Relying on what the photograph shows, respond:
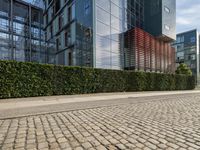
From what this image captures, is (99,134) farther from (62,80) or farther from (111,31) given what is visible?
(111,31)

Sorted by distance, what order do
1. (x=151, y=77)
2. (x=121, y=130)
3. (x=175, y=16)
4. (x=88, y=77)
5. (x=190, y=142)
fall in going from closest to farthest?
1. (x=190, y=142)
2. (x=121, y=130)
3. (x=88, y=77)
4. (x=151, y=77)
5. (x=175, y=16)

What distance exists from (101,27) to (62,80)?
1018 centimetres

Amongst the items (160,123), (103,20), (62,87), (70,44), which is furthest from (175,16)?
(160,123)

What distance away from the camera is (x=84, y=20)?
70.8 feet

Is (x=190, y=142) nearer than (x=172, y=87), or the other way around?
(x=190, y=142)

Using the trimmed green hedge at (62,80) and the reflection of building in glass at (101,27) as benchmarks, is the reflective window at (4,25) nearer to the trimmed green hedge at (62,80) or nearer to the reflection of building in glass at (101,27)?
the reflection of building in glass at (101,27)

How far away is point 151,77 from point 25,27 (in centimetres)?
2056

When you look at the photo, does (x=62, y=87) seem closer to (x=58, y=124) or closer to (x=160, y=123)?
(x=58, y=124)

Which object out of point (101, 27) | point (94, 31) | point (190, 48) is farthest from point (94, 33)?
point (190, 48)

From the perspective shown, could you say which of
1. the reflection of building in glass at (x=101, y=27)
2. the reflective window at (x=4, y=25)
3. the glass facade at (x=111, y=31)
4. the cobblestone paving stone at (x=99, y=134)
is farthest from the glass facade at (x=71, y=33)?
the cobblestone paving stone at (x=99, y=134)

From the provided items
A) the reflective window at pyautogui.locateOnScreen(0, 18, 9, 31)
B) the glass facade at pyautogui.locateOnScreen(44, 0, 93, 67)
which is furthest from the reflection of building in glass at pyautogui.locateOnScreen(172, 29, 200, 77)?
the reflective window at pyautogui.locateOnScreen(0, 18, 9, 31)

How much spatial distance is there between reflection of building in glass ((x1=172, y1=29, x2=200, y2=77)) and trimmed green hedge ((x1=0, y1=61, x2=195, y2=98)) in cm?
4009

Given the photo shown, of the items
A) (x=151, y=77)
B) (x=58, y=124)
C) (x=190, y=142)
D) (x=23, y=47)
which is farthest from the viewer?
(x=23, y=47)

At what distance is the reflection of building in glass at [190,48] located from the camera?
176ft
